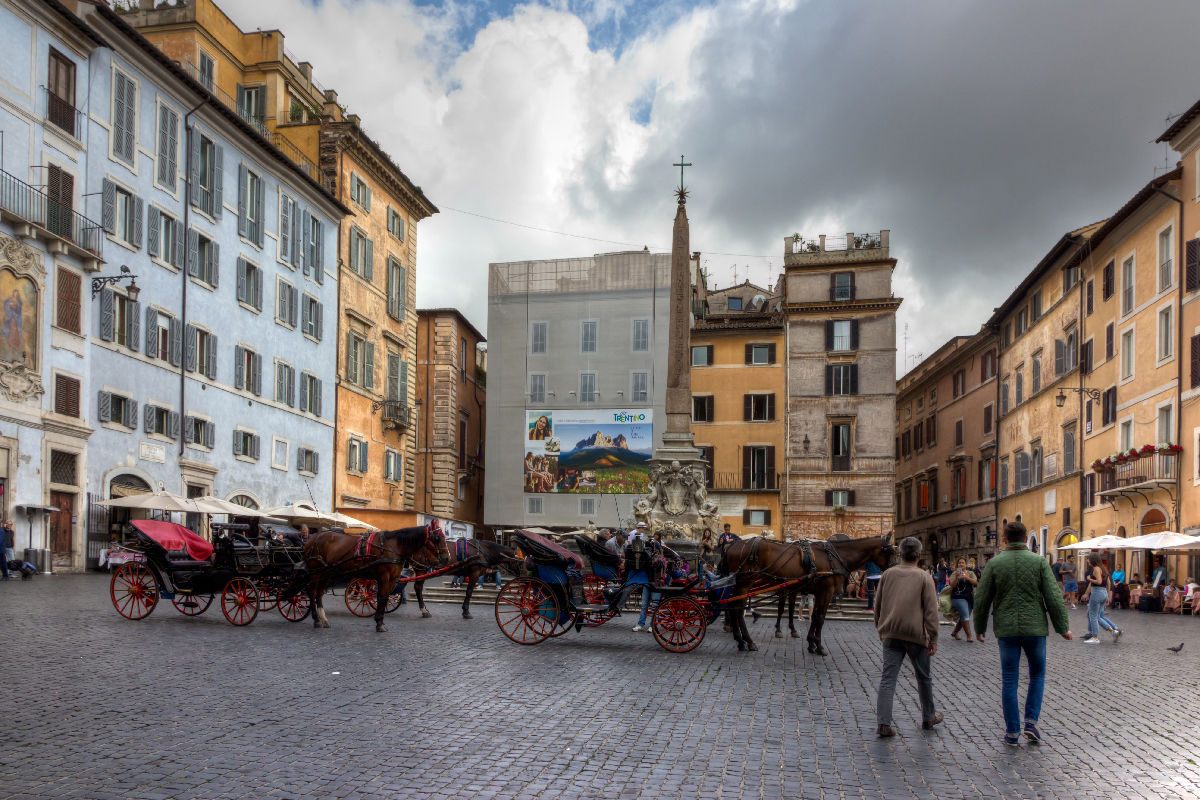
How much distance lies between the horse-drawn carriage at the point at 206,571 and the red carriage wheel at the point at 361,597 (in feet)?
6.79

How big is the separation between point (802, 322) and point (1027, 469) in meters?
12.6

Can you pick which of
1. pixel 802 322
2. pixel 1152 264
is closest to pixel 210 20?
pixel 802 322

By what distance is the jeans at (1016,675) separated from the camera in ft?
27.2

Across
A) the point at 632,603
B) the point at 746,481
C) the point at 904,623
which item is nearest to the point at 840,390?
the point at 746,481

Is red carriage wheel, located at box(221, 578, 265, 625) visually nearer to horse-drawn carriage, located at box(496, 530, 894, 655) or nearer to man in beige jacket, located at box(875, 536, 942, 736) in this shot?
horse-drawn carriage, located at box(496, 530, 894, 655)

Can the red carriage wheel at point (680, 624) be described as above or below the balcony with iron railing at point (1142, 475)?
below

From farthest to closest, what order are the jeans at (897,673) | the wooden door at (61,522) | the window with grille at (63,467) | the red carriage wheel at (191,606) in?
the window with grille at (63,467) < the wooden door at (61,522) < the red carriage wheel at (191,606) < the jeans at (897,673)

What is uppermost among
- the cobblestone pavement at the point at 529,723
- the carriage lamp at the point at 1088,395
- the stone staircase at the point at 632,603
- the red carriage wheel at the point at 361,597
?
the carriage lamp at the point at 1088,395

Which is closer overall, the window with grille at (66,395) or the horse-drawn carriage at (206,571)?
the horse-drawn carriage at (206,571)

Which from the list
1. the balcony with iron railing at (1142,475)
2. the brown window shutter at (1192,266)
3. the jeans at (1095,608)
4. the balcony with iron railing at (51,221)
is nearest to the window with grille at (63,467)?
the balcony with iron railing at (51,221)

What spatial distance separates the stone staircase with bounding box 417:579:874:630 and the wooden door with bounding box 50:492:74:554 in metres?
8.75

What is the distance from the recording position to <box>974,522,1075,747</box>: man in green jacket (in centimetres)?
826

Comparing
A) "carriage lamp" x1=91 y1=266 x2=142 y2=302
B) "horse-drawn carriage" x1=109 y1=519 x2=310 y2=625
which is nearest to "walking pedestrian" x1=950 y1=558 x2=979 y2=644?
"horse-drawn carriage" x1=109 y1=519 x2=310 y2=625

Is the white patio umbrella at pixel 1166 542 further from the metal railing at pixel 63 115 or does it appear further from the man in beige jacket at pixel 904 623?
the metal railing at pixel 63 115
